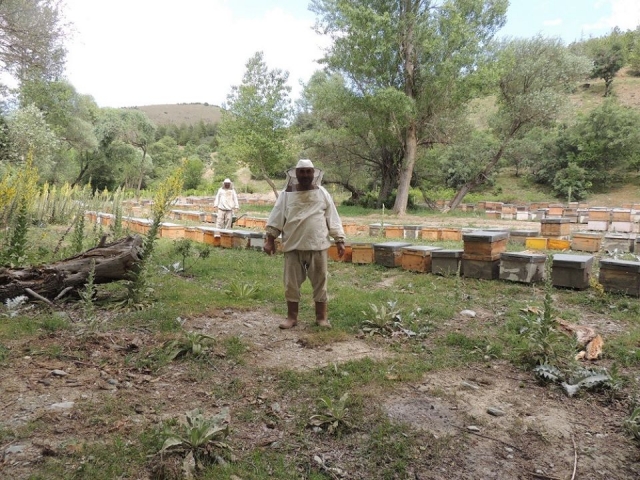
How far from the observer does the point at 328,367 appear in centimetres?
316

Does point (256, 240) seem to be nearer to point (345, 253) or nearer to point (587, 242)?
point (345, 253)

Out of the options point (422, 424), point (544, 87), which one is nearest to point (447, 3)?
point (544, 87)

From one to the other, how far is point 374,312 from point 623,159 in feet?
88.7

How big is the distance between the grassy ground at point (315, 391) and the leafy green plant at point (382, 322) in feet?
0.07

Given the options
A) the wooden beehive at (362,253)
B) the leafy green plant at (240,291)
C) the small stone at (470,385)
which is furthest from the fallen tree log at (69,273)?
the wooden beehive at (362,253)

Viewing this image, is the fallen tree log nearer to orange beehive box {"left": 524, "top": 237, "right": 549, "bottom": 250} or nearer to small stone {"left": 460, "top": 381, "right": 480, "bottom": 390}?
small stone {"left": 460, "top": 381, "right": 480, "bottom": 390}

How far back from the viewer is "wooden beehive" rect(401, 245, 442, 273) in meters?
6.31

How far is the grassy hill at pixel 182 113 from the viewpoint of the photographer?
3469 inches

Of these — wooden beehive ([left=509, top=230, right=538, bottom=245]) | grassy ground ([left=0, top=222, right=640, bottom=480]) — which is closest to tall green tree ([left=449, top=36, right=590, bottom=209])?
wooden beehive ([left=509, top=230, right=538, bottom=245])

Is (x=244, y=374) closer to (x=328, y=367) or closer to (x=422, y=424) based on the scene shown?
(x=328, y=367)

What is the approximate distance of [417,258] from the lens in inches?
251

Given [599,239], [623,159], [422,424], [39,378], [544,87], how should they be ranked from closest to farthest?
[422,424], [39,378], [599,239], [544,87], [623,159]

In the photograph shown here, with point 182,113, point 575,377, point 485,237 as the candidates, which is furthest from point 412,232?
point 182,113

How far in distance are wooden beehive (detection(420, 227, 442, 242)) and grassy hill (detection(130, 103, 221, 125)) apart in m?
82.2
